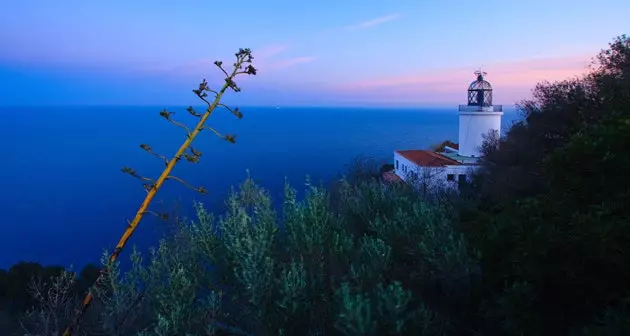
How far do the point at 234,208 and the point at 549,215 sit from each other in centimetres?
391

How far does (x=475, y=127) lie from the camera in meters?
30.6

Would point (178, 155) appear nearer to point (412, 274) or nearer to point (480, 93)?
point (412, 274)

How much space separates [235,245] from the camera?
16.4 ft

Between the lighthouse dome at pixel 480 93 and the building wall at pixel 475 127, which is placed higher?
the lighthouse dome at pixel 480 93

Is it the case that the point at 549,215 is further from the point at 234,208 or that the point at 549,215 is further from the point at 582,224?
the point at 234,208

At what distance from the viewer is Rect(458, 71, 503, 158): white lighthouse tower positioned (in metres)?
30.5

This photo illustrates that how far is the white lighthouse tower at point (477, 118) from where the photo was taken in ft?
100

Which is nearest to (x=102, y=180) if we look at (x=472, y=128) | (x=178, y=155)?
(x=472, y=128)

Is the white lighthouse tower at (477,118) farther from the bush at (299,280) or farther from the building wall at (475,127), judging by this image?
the bush at (299,280)

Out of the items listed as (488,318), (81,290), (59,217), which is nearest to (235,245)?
(488,318)

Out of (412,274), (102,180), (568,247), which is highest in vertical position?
(568,247)

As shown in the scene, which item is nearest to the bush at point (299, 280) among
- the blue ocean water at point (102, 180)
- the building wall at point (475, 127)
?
the blue ocean water at point (102, 180)

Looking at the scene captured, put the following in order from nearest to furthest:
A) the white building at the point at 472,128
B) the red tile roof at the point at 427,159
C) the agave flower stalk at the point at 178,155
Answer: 1. the agave flower stalk at the point at 178,155
2. the red tile roof at the point at 427,159
3. the white building at the point at 472,128

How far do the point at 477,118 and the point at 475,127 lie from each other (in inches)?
24.6
